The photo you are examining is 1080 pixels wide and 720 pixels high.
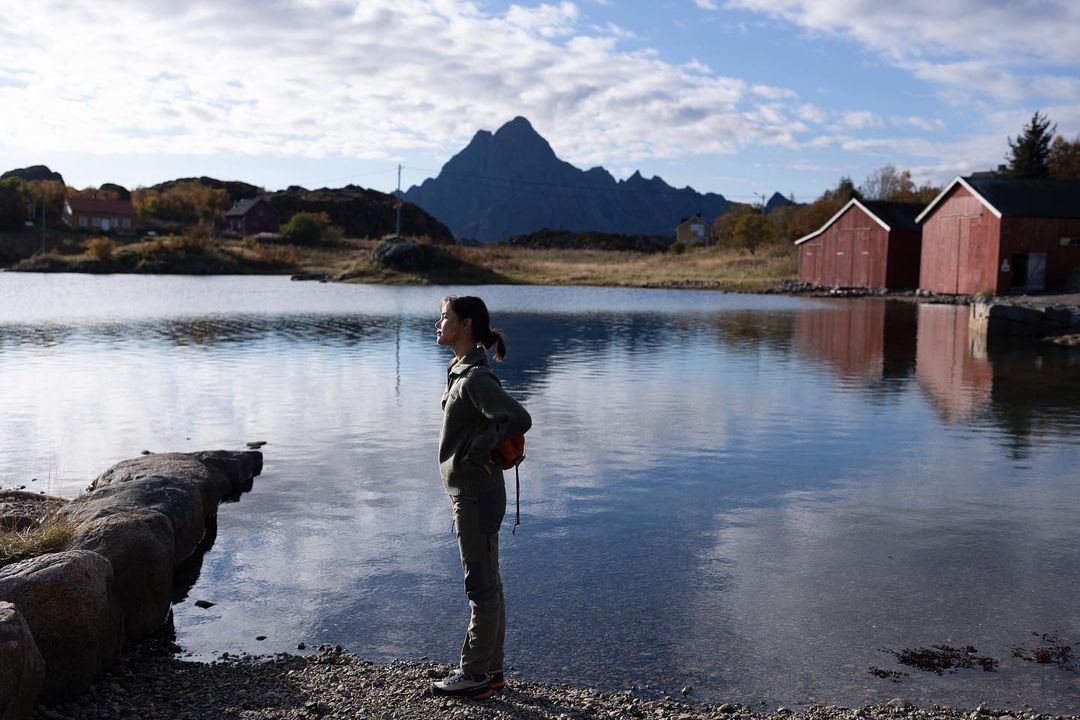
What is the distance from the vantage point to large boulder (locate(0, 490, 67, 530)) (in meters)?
8.31

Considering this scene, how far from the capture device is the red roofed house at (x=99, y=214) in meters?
123

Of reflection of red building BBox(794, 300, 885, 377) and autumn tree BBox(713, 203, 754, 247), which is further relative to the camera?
autumn tree BBox(713, 203, 754, 247)

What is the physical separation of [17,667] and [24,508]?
14.9 feet

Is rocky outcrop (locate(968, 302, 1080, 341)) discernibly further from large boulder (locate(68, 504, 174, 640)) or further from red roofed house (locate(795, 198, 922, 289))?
large boulder (locate(68, 504, 174, 640))

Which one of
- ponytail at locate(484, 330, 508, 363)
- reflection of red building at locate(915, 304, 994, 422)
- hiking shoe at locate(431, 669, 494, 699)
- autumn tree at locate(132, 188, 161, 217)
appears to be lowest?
hiking shoe at locate(431, 669, 494, 699)

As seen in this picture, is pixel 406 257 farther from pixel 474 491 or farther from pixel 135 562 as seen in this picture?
pixel 474 491

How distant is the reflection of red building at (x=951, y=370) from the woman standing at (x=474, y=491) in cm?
1300

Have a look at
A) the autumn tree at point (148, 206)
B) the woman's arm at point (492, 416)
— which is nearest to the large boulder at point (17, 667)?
the woman's arm at point (492, 416)

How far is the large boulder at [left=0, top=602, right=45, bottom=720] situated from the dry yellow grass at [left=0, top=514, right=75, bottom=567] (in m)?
1.93

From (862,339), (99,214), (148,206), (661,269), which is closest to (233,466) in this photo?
(862,339)

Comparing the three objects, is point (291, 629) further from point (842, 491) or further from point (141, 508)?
point (842, 491)

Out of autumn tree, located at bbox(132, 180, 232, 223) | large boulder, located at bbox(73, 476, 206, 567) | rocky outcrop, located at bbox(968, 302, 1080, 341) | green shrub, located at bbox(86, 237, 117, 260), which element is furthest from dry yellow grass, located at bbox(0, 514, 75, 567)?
autumn tree, located at bbox(132, 180, 232, 223)

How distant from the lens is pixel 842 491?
38.1 ft

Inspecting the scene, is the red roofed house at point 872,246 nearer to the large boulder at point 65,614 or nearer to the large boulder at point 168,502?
the large boulder at point 168,502
